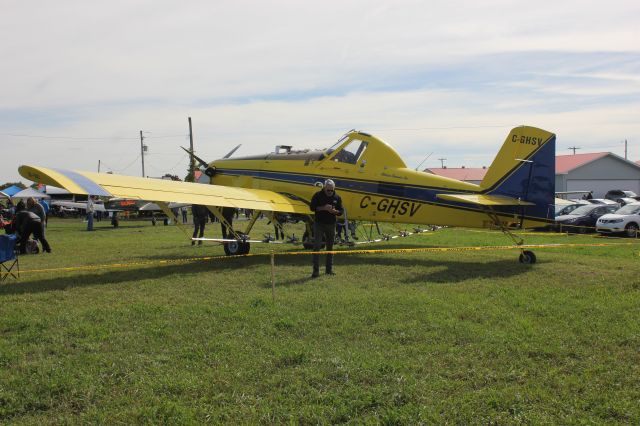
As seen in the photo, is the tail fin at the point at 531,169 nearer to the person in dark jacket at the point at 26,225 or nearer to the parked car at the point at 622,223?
the parked car at the point at 622,223

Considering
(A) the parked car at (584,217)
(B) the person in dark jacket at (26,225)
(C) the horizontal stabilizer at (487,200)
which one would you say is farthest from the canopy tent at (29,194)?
(C) the horizontal stabilizer at (487,200)

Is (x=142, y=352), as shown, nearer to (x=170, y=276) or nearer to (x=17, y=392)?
(x=17, y=392)

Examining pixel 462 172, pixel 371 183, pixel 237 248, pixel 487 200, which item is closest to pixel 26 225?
pixel 237 248

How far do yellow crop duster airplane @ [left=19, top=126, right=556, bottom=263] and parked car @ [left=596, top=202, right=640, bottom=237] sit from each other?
36.2ft

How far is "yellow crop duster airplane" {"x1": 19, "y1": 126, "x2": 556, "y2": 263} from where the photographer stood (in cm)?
1227

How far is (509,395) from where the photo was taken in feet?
15.0

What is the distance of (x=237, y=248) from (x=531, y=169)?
7.40 m

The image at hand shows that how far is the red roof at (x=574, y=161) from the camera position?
58225 mm

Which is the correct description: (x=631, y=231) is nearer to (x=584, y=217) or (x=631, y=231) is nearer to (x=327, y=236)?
(x=584, y=217)

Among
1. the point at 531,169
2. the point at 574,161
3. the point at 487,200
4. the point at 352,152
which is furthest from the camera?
the point at 574,161

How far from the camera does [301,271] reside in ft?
37.3

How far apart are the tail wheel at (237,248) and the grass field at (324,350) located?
357cm

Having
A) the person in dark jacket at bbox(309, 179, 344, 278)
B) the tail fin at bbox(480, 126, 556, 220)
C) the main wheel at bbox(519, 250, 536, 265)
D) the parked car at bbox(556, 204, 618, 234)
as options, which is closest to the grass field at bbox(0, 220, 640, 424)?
the person in dark jacket at bbox(309, 179, 344, 278)

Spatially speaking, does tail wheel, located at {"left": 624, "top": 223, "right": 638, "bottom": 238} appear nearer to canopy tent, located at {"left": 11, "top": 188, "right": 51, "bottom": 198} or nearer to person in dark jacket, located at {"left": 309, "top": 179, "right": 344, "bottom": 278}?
person in dark jacket, located at {"left": 309, "top": 179, "right": 344, "bottom": 278}
